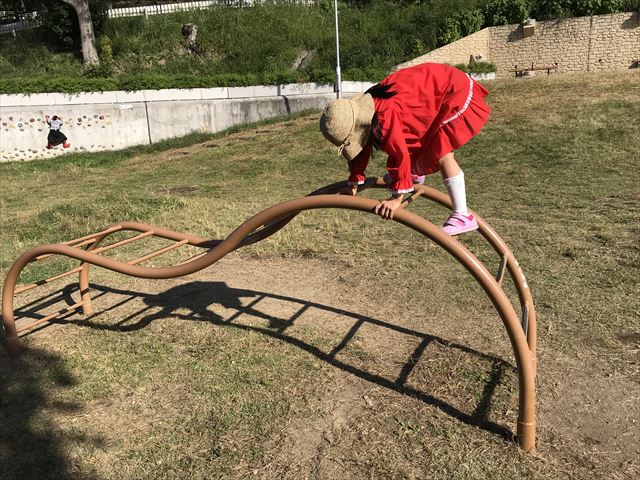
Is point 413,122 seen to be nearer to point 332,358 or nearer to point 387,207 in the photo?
point 387,207

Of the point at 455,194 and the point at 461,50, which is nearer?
the point at 455,194

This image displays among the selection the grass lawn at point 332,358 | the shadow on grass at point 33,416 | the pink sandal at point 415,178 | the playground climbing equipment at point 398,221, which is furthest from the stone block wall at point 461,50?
the shadow on grass at point 33,416

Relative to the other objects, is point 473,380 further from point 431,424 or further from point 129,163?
point 129,163

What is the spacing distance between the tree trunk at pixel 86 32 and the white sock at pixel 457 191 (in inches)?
712

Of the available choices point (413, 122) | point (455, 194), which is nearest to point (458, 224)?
point (455, 194)

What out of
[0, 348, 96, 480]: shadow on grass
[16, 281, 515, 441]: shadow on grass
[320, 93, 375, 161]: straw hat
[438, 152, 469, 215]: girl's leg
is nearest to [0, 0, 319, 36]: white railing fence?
[16, 281, 515, 441]: shadow on grass

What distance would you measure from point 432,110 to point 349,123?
421 millimetres

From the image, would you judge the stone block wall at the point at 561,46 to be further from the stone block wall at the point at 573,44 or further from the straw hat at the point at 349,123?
the straw hat at the point at 349,123

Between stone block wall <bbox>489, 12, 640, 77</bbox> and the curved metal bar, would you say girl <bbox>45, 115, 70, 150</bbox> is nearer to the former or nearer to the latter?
the curved metal bar

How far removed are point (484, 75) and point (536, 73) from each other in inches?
81.4

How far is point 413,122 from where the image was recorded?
2.57 m

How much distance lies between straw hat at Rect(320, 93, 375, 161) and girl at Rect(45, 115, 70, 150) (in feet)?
45.6

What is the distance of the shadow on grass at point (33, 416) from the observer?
8.06ft

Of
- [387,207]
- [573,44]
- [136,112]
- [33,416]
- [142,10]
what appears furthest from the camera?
[142,10]
